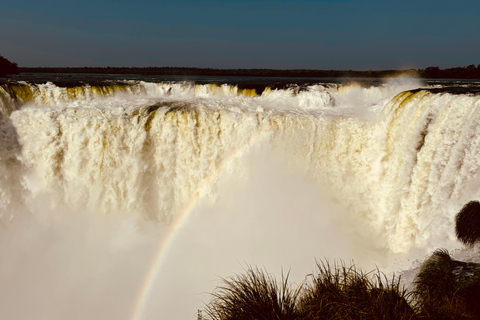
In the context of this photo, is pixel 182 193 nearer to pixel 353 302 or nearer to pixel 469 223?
pixel 469 223

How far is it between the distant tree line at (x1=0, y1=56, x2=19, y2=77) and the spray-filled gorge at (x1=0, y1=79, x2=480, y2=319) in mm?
31403

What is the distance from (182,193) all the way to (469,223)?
8843mm

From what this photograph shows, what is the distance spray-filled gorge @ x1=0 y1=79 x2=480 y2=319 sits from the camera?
11.1 metres

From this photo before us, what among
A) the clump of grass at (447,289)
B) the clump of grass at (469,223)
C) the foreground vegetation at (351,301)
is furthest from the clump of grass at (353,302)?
the clump of grass at (469,223)

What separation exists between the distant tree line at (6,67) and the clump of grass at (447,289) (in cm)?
4416

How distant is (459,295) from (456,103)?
5.73m

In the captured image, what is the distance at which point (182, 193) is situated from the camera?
515 inches

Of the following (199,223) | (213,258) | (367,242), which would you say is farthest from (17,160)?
(367,242)

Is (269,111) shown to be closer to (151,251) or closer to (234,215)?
(234,215)

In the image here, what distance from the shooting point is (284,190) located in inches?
501

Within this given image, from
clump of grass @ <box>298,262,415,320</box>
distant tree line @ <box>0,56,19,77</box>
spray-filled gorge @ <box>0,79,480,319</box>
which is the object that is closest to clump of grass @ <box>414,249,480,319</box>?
clump of grass @ <box>298,262,415,320</box>

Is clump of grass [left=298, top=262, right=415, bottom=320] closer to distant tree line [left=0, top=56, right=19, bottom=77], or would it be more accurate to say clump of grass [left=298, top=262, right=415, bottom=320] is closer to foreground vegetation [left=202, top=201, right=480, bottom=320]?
foreground vegetation [left=202, top=201, right=480, bottom=320]

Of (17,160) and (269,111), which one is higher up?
(269,111)

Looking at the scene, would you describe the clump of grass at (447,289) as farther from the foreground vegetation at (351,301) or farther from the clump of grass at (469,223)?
the clump of grass at (469,223)
